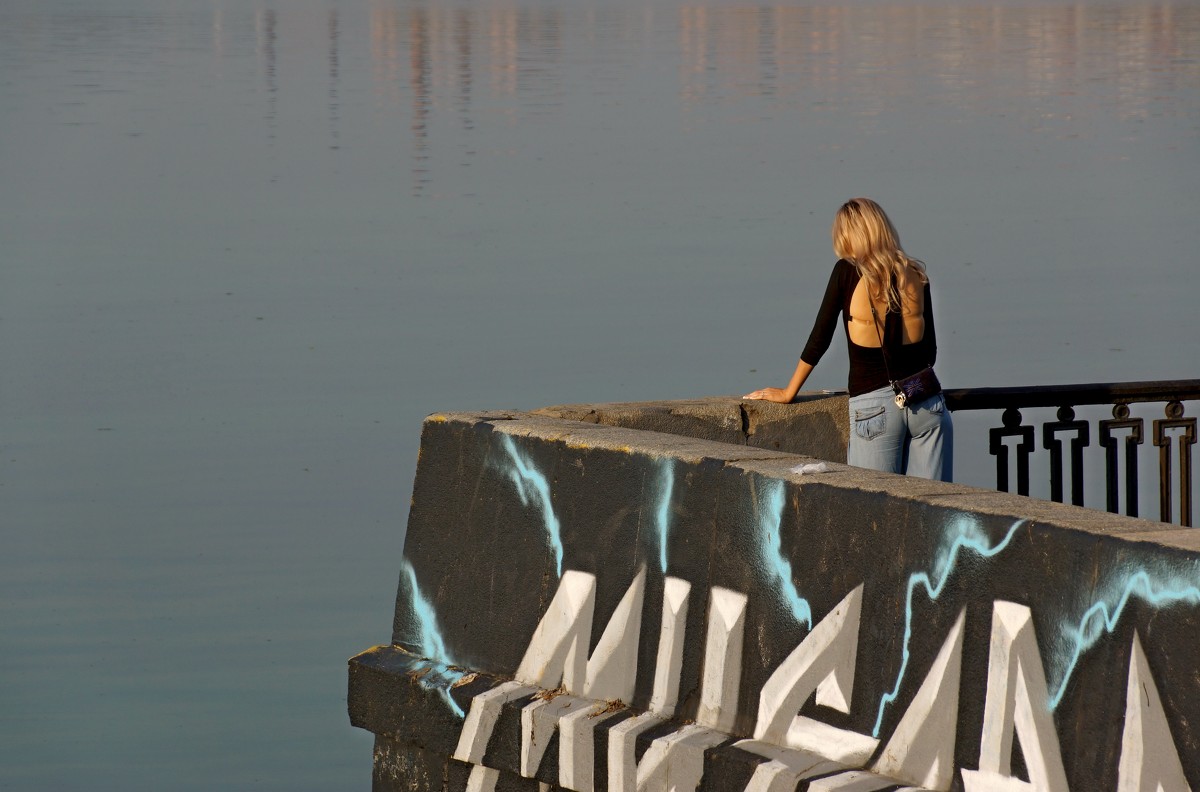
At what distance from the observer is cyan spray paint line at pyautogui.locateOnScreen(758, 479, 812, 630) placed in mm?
5895

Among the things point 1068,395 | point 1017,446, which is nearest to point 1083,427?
point 1068,395

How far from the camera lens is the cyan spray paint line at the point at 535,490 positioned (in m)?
6.70

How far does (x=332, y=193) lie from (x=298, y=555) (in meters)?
15.3

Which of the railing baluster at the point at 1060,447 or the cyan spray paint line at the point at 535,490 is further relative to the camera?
the railing baluster at the point at 1060,447

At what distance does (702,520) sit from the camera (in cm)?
620

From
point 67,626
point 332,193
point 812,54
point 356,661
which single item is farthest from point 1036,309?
point 812,54

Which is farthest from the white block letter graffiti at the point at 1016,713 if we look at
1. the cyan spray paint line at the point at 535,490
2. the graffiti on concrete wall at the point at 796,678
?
the cyan spray paint line at the point at 535,490

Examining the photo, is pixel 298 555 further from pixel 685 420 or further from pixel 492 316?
pixel 492 316

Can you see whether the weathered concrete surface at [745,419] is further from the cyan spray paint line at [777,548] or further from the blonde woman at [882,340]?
the cyan spray paint line at [777,548]

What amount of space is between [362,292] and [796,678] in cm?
1581

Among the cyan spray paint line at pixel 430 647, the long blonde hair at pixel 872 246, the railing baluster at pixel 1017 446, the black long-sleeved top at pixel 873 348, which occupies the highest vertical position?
the long blonde hair at pixel 872 246

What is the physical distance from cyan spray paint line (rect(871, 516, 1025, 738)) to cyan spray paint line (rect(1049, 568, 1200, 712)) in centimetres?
30

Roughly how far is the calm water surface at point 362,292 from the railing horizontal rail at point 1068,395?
3972 mm

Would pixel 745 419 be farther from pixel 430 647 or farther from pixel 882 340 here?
pixel 430 647
